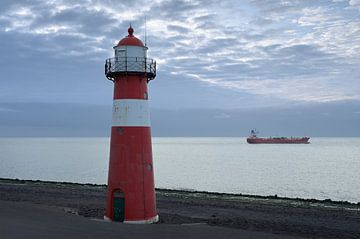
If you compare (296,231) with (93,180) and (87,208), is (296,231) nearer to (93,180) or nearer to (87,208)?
(87,208)

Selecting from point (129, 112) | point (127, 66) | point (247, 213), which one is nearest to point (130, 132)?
point (129, 112)

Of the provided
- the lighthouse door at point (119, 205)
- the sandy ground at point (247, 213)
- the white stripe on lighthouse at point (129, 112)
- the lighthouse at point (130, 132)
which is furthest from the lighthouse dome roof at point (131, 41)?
the sandy ground at point (247, 213)

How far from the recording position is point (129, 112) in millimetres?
14828

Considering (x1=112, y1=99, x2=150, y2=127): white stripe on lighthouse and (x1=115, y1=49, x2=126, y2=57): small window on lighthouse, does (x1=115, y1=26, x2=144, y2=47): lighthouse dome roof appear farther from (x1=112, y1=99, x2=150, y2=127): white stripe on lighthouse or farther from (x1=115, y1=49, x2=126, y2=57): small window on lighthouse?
(x1=112, y1=99, x2=150, y2=127): white stripe on lighthouse

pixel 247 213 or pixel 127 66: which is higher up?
pixel 127 66

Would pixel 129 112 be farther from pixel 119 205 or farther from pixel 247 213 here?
pixel 247 213

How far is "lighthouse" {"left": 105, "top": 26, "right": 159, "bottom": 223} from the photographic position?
1484 centimetres

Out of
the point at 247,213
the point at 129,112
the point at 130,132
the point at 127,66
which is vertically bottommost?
the point at 247,213

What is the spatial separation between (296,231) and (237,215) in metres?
4.75

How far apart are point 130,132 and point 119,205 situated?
2774 millimetres

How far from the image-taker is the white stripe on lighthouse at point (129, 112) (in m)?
14.8

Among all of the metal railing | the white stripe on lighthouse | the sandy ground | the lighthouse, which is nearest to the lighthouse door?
the lighthouse

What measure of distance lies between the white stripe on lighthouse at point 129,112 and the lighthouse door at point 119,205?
2.57 meters

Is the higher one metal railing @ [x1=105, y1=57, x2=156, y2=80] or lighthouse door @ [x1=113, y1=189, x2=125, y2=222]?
metal railing @ [x1=105, y1=57, x2=156, y2=80]
